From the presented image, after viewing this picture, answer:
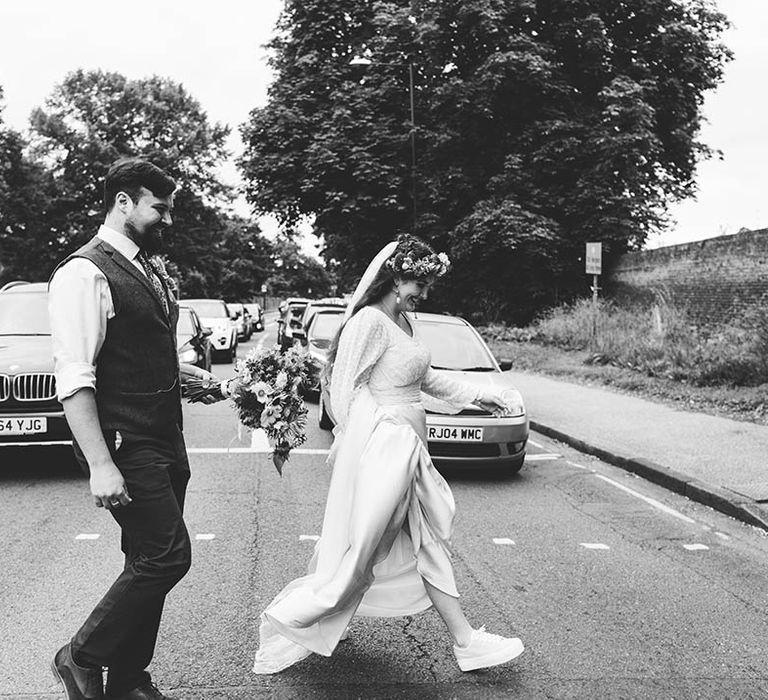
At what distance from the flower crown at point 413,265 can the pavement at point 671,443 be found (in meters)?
4.24

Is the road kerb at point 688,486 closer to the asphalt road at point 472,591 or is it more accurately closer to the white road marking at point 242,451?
A: the asphalt road at point 472,591

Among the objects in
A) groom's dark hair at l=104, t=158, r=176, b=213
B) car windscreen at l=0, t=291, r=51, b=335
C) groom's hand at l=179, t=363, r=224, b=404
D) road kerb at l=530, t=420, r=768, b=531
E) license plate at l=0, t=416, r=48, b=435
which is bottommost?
road kerb at l=530, t=420, r=768, b=531

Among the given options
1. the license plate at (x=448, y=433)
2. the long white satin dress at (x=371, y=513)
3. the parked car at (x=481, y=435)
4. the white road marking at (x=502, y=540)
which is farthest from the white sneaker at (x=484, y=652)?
the license plate at (x=448, y=433)

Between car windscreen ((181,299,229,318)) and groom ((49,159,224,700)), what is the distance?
72.7 ft

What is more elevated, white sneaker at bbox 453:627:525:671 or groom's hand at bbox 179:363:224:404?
groom's hand at bbox 179:363:224:404

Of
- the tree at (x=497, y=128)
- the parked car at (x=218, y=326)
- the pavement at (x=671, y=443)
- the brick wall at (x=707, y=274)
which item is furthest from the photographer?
the tree at (x=497, y=128)

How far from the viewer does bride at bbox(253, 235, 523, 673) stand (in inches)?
140

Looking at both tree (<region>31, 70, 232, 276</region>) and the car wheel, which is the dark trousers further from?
tree (<region>31, 70, 232, 276</region>)

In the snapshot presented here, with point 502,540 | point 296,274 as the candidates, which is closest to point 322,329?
point 502,540

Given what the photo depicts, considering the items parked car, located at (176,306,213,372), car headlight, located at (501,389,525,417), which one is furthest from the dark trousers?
parked car, located at (176,306,213,372)

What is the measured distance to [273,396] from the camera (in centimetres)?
371

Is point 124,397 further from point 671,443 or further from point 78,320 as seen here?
point 671,443

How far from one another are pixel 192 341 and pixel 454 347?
609cm

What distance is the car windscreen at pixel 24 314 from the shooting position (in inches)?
334
